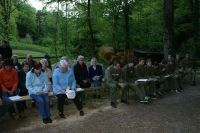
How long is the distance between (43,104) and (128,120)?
79.6 inches

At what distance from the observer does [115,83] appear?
456 inches

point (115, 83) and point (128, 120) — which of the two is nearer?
point (128, 120)

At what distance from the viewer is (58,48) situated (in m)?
29.8

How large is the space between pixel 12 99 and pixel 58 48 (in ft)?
66.5

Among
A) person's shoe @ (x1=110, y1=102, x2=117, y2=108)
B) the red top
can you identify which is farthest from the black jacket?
person's shoe @ (x1=110, y1=102, x2=117, y2=108)

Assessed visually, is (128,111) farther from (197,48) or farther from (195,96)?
(197,48)

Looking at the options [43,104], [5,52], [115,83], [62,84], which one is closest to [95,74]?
[115,83]

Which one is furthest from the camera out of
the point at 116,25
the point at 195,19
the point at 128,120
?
the point at 195,19

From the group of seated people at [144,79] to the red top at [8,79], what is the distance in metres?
2.70

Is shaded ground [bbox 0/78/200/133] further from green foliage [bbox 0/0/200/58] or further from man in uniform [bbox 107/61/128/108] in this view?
green foliage [bbox 0/0/200/58]

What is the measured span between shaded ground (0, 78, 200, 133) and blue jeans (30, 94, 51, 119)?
0.25 m

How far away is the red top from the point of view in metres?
9.98

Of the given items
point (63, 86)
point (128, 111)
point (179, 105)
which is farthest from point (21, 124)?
point (179, 105)

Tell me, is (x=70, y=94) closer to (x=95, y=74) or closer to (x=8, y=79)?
(x=8, y=79)
